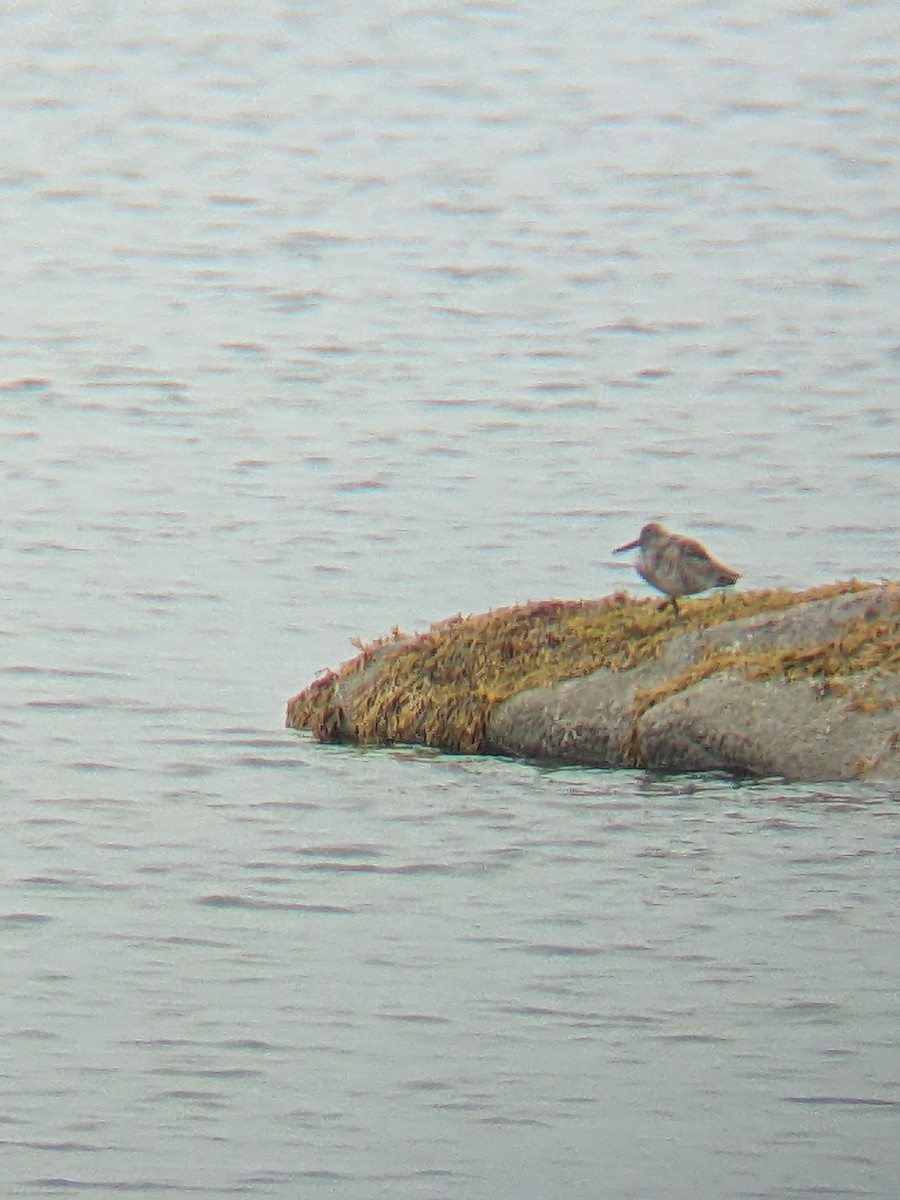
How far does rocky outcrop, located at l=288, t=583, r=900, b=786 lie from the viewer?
9.74 m

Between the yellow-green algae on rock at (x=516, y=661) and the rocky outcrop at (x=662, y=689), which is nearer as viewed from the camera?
the rocky outcrop at (x=662, y=689)

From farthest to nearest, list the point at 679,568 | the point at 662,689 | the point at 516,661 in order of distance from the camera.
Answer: the point at 679,568
the point at 516,661
the point at 662,689

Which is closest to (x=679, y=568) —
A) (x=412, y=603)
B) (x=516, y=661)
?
(x=516, y=661)

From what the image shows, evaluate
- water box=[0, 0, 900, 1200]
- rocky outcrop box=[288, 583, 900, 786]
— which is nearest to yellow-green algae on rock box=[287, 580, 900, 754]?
rocky outcrop box=[288, 583, 900, 786]

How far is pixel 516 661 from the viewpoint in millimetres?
10445

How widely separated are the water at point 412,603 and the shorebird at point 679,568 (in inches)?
46.6

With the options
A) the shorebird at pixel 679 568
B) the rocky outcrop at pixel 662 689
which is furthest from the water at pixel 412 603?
the shorebird at pixel 679 568

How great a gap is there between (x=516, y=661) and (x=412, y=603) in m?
2.06

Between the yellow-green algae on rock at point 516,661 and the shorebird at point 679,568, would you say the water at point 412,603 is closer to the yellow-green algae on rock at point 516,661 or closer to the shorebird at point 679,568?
the yellow-green algae on rock at point 516,661

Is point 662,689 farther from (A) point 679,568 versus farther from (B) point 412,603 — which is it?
(B) point 412,603

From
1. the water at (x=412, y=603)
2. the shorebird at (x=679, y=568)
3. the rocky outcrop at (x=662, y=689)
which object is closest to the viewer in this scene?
the water at (x=412, y=603)

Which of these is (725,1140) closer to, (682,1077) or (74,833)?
(682,1077)

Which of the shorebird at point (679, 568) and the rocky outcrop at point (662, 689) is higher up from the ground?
the shorebird at point (679, 568)

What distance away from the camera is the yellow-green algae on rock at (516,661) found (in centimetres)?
1001
